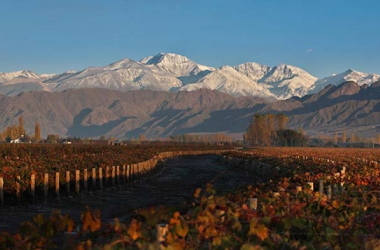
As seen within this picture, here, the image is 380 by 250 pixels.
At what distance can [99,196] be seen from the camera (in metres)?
32.5

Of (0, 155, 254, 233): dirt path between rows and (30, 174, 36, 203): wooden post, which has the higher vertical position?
(30, 174, 36, 203): wooden post

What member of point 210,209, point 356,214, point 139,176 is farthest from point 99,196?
point 210,209

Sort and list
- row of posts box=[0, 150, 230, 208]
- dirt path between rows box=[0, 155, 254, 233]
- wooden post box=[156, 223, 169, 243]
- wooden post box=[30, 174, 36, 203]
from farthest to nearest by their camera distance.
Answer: row of posts box=[0, 150, 230, 208] → wooden post box=[30, 174, 36, 203] → dirt path between rows box=[0, 155, 254, 233] → wooden post box=[156, 223, 169, 243]

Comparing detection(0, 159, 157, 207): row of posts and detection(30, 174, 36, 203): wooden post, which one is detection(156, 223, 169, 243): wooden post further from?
detection(30, 174, 36, 203): wooden post

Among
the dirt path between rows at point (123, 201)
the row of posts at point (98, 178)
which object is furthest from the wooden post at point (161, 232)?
the row of posts at point (98, 178)

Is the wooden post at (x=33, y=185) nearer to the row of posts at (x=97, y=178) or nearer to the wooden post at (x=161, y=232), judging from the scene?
the row of posts at (x=97, y=178)

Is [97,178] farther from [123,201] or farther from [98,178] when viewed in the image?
[123,201]

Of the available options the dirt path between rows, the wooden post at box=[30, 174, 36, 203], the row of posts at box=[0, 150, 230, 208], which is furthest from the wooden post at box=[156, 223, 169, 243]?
the wooden post at box=[30, 174, 36, 203]

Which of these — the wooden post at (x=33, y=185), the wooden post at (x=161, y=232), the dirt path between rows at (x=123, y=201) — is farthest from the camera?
the wooden post at (x=33, y=185)

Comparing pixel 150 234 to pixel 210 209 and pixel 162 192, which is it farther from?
pixel 162 192

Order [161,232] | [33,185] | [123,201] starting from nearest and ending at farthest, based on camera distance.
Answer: [161,232]
[33,185]
[123,201]

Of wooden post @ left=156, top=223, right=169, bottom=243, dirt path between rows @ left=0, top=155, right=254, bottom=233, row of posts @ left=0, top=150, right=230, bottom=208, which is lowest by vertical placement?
dirt path between rows @ left=0, top=155, right=254, bottom=233

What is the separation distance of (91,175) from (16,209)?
11815 millimetres

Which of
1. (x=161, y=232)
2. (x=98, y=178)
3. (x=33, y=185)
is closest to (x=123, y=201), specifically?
(x=33, y=185)
